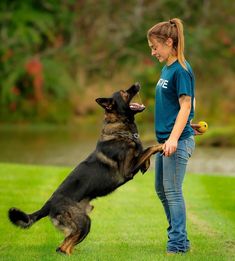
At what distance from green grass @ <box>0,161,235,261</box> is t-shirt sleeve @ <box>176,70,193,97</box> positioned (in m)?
1.43

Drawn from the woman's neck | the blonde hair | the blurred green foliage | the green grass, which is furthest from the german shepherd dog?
the blurred green foliage

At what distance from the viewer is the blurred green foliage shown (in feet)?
102

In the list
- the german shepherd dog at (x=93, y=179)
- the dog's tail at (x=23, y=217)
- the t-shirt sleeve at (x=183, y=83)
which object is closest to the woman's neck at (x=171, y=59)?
the t-shirt sleeve at (x=183, y=83)

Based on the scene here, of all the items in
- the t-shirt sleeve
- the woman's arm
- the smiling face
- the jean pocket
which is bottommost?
the jean pocket

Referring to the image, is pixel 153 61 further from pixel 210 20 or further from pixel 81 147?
pixel 81 147

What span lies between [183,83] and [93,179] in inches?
47.5

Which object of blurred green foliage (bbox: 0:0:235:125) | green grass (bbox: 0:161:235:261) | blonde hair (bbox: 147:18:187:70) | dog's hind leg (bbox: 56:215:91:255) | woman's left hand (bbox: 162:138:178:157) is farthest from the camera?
blurred green foliage (bbox: 0:0:235:125)

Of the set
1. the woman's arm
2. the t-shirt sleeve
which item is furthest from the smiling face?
the woman's arm

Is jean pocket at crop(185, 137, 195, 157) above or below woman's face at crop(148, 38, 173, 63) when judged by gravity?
below

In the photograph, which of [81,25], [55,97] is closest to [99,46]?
[81,25]

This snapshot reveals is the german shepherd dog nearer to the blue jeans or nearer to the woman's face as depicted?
the blue jeans

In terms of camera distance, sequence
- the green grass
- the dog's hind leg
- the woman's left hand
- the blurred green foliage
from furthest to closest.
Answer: the blurred green foliage
the green grass
the dog's hind leg
the woman's left hand

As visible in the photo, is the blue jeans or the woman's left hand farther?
the blue jeans

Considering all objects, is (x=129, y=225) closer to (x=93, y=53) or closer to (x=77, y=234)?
(x=77, y=234)
